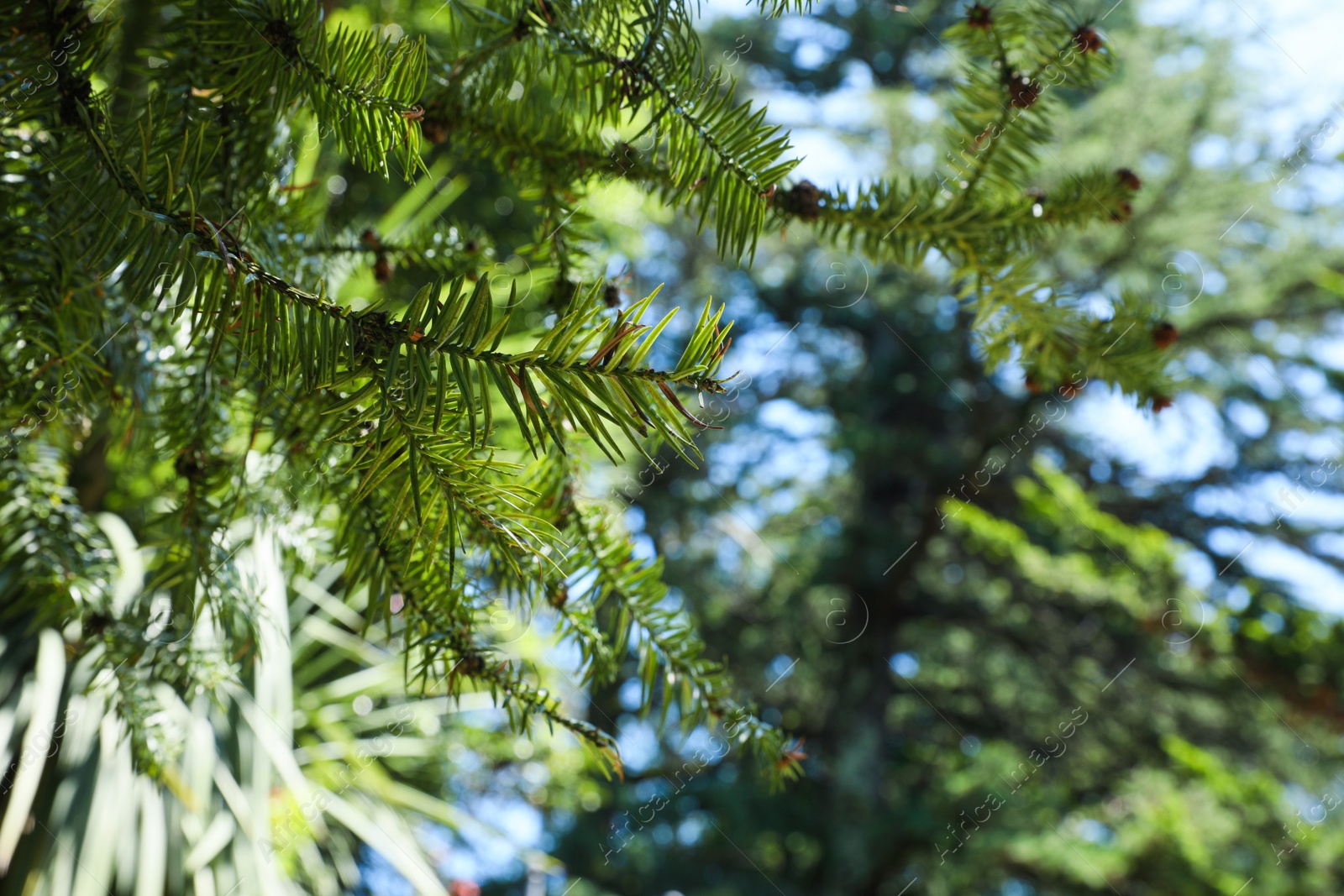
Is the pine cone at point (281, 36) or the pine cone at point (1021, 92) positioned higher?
the pine cone at point (281, 36)

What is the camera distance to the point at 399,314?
0.45 m

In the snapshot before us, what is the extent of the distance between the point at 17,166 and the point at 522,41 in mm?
296

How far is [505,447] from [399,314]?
12 centimetres

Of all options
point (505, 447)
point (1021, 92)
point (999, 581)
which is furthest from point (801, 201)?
point (999, 581)

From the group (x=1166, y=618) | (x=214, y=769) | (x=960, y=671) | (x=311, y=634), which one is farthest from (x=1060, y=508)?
(x=960, y=671)

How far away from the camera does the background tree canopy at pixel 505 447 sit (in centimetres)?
37

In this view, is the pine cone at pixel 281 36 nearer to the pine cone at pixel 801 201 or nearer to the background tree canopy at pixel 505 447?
the background tree canopy at pixel 505 447

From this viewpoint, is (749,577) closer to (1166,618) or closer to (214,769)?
(1166,618)

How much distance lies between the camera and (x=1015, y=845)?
3.25 meters

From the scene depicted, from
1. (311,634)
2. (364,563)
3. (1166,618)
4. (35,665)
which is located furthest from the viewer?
(1166,618)

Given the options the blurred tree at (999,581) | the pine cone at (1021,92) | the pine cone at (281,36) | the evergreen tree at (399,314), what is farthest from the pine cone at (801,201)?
the blurred tree at (999,581)

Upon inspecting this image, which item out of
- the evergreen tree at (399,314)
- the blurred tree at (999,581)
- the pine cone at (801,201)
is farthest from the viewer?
the blurred tree at (999,581)

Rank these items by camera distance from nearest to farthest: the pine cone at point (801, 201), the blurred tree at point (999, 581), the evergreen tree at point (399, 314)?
the evergreen tree at point (399, 314) → the pine cone at point (801, 201) → the blurred tree at point (999, 581)

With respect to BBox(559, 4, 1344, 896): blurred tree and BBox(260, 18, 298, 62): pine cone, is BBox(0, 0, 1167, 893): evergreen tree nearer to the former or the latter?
BBox(260, 18, 298, 62): pine cone
